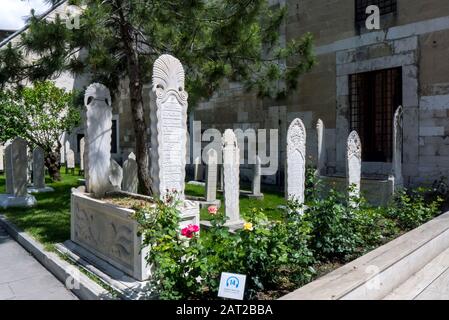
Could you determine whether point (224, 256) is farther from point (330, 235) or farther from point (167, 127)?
point (167, 127)

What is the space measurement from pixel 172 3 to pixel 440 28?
237 inches

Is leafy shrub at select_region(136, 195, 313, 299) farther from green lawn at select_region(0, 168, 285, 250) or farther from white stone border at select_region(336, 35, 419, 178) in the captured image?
white stone border at select_region(336, 35, 419, 178)

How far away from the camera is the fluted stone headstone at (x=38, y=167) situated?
36.9 ft

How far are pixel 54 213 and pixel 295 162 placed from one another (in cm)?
492

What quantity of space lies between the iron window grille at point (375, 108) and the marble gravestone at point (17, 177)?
8.26 m

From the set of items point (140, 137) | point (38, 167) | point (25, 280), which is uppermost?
point (140, 137)

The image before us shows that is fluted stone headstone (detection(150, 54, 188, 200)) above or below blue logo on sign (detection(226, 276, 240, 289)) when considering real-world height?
above

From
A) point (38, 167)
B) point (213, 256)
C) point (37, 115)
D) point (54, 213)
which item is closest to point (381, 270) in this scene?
point (213, 256)

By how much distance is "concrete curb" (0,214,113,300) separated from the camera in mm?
3779

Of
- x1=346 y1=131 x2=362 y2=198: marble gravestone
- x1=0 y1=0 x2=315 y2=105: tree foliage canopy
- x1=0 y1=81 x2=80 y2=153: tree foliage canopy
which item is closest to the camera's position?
x1=0 y1=0 x2=315 y2=105: tree foliage canopy

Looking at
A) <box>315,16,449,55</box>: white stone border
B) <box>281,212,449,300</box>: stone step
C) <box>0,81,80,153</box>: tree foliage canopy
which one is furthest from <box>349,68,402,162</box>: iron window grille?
<box>0,81,80,153</box>: tree foliage canopy

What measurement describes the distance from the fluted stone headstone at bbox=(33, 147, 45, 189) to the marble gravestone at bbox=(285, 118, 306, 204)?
7.73 m

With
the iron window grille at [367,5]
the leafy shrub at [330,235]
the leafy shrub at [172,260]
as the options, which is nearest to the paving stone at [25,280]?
the leafy shrub at [172,260]

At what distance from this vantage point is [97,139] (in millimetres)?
5703
